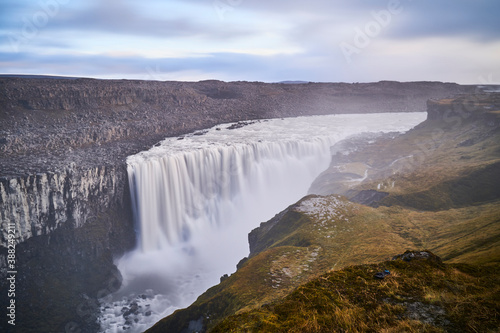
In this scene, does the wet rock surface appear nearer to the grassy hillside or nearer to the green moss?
the grassy hillside

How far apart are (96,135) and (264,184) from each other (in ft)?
77.7

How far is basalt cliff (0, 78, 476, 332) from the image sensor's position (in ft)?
75.0

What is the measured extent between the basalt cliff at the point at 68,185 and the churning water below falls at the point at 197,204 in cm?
188

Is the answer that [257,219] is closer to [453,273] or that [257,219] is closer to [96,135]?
[96,135]

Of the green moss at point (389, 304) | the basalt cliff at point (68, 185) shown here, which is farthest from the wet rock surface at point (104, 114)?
the green moss at point (389, 304)

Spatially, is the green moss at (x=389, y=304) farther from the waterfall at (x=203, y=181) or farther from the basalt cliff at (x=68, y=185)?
the waterfall at (x=203, y=181)

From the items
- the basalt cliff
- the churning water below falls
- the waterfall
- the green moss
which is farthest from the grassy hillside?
the basalt cliff

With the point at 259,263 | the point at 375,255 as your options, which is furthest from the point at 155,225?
the point at 375,255

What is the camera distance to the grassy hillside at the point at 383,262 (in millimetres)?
6125

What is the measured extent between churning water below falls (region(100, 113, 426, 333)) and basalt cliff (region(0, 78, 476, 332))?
1883 millimetres

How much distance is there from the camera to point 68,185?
88.5ft

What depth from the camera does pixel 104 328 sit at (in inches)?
848

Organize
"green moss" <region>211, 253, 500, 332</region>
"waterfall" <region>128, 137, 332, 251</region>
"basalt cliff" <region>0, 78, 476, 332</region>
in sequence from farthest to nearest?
"waterfall" <region>128, 137, 332, 251</region>
"basalt cliff" <region>0, 78, 476, 332</region>
"green moss" <region>211, 253, 500, 332</region>

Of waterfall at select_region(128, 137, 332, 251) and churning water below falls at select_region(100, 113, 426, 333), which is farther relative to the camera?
waterfall at select_region(128, 137, 332, 251)
